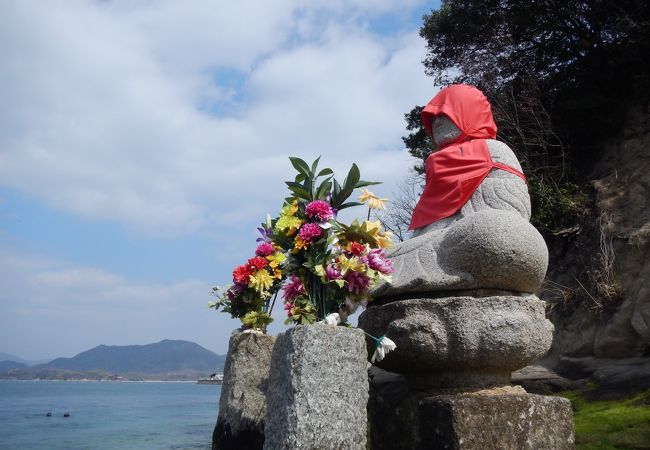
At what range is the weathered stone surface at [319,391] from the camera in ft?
10.5

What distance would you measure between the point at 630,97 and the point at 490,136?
25.1 ft

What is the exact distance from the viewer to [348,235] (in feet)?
13.5

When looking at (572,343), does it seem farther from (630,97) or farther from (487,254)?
(487,254)

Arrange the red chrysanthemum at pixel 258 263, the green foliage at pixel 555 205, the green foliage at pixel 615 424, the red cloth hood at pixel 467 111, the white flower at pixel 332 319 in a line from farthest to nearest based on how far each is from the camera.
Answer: the green foliage at pixel 555 205, the red cloth hood at pixel 467 111, the red chrysanthemum at pixel 258 263, the green foliage at pixel 615 424, the white flower at pixel 332 319

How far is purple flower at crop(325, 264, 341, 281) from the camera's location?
3.93m

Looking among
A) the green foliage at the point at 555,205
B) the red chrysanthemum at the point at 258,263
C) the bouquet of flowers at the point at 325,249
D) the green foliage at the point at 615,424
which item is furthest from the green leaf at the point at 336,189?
the green foliage at the point at 555,205

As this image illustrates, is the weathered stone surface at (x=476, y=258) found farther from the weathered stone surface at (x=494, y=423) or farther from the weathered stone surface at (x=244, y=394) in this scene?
the weathered stone surface at (x=244, y=394)

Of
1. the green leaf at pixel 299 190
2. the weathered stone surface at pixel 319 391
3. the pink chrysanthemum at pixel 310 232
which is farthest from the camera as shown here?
the green leaf at pixel 299 190

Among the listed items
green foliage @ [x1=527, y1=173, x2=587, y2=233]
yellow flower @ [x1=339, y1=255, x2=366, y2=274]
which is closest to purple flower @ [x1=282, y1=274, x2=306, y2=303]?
yellow flower @ [x1=339, y1=255, x2=366, y2=274]

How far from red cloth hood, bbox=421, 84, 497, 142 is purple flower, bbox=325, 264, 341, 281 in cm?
234

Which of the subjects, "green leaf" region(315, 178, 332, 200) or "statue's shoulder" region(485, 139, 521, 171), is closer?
"green leaf" region(315, 178, 332, 200)

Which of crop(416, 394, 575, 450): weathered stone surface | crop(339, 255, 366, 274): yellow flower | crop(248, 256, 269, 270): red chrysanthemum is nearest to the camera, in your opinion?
crop(416, 394, 575, 450): weathered stone surface

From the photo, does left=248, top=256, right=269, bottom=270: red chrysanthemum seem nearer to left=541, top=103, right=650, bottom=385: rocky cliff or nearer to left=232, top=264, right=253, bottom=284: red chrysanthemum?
left=232, top=264, right=253, bottom=284: red chrysanthemum

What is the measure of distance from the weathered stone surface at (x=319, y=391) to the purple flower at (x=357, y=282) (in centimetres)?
47
